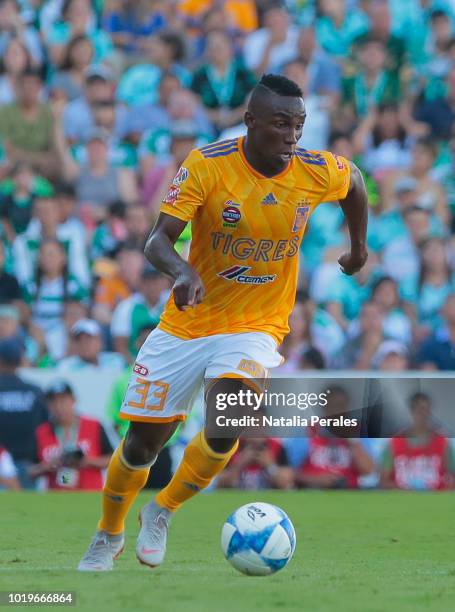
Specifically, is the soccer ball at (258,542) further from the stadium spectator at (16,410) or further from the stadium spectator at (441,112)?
the stadium spectator at (441,112)

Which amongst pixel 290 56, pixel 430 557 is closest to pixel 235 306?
pixel 430 557

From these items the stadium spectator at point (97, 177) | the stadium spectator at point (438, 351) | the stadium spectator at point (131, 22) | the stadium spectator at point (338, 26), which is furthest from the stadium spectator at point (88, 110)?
the stadium spectator at point (438, 351)

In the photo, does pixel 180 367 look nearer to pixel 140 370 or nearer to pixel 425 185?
pixel 140 370

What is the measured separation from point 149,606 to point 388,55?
12.7 meters

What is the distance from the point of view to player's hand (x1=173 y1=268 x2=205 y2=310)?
6.57m

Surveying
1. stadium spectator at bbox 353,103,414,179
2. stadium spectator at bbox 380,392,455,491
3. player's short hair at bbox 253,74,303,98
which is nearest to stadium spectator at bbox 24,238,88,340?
stadium spectator at bbox 380,392,455,491

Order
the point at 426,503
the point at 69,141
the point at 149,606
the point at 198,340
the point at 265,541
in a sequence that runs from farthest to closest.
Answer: the point at 69,141 < the point at 426,503 < the point at 198,340 < the point at 265,541 < the point at 149,606

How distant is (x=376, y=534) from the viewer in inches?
376

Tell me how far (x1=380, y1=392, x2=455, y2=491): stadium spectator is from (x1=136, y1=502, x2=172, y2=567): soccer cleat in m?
4.96

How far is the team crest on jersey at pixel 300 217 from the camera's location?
7379 mm

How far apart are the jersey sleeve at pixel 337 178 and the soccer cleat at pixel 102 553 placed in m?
2.14

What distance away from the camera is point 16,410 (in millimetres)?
12727

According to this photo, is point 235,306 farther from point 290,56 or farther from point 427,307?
point 290,56

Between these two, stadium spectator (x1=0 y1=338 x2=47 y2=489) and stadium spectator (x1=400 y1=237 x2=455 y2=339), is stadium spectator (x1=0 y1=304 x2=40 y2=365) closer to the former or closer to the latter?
stadium spectator (x1=0 y1=338 x2=47 y2=489)
